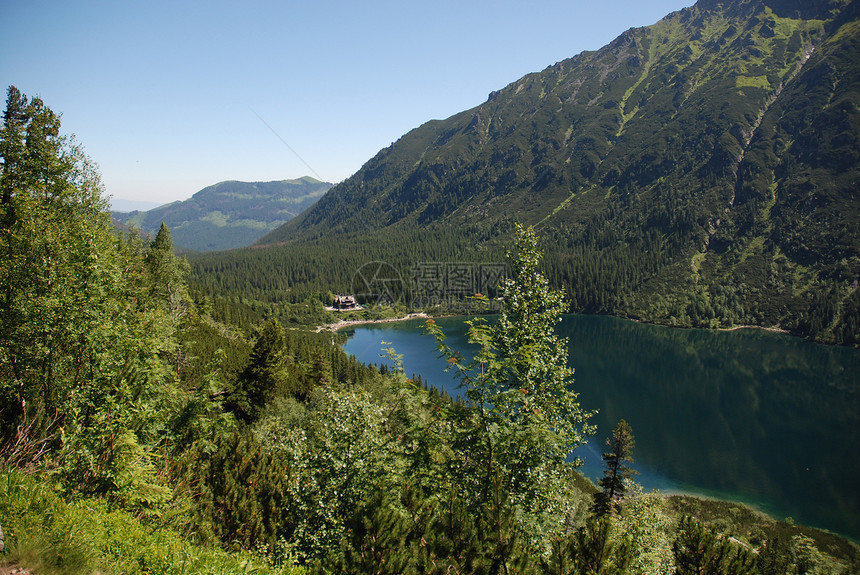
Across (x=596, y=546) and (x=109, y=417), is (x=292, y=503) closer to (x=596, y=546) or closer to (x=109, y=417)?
(x=109, y=417)

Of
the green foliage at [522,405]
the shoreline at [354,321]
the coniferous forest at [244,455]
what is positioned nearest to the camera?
the coniferous forest at [244,455]

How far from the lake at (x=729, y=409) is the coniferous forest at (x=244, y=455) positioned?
20138mm

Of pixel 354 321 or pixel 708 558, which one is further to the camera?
pixel 354 321

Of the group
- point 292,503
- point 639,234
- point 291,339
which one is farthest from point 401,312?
point 292,503

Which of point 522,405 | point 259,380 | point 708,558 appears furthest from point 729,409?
point 522,405

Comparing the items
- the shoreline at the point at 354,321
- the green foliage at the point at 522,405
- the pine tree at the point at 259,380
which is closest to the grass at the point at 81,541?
the green foliage at the point at 522,405

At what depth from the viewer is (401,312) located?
15775 cm

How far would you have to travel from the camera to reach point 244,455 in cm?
1550

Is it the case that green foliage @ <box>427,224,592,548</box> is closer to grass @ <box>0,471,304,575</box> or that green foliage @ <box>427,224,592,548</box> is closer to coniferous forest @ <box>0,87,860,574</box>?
coniferous forest @ <box>0,87,860,574</box>

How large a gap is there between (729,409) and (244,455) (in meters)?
81.6

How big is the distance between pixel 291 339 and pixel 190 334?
39398 mm

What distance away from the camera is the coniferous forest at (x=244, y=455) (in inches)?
269

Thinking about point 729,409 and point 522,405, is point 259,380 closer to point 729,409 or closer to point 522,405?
point 522,405

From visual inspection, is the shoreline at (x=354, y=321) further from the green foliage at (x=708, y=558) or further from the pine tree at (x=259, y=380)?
the green foliage at (x=708, y=558)
